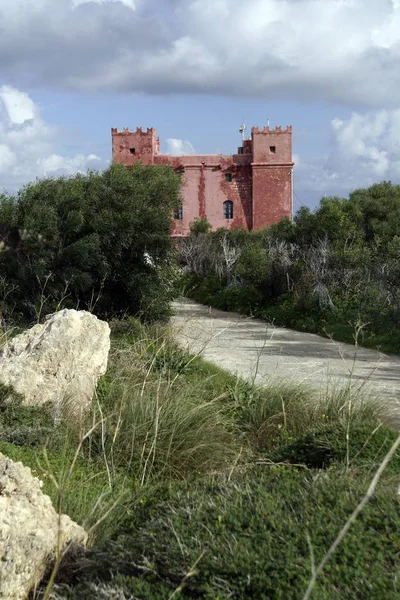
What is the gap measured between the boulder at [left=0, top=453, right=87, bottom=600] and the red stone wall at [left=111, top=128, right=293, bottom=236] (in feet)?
147

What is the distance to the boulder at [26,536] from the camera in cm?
318

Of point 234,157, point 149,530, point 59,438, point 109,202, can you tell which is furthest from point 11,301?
point 234,157

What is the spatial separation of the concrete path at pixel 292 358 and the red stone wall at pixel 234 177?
32.7 meters

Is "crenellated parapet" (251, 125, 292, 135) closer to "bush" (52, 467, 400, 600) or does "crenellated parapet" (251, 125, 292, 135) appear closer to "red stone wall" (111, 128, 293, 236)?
"red stone wall" (111, 128, 293, 236)

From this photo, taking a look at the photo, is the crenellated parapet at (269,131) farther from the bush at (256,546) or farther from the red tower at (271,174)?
→ the bush at (256,546)

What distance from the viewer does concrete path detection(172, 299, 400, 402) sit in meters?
9.41

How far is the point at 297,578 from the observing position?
261 cm

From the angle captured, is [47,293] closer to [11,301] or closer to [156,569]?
[11,301]

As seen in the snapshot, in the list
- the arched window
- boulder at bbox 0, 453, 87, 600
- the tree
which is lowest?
boulder at bbox 0, 453, 87, 600

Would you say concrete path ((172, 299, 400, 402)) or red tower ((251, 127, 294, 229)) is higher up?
red tower ((251, 127, 294, 229))

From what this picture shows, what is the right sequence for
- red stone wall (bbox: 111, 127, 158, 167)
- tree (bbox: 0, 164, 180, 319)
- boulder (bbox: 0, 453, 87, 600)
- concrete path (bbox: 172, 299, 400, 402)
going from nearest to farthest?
boulder (bbox: 0, 453, 87, 600) < concrete path (bbox: 172, 299, 400, 402) < tree (bbox: 0, 164, 180, 319) < red stone wall (bbox: 111, 127, 158, 167)

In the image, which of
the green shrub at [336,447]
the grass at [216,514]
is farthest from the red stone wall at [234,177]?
the green shrub at [336,447]

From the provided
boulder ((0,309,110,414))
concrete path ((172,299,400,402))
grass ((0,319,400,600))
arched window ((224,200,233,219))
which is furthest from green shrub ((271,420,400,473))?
arched window ((224,200,233,219))

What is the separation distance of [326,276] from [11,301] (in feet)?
27.3
